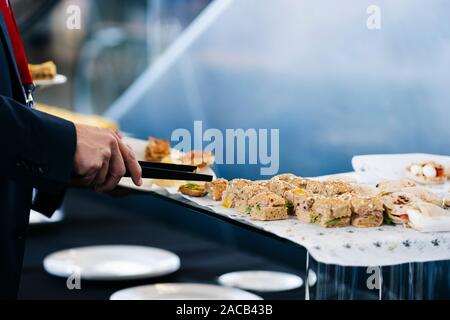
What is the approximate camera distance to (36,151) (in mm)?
1272

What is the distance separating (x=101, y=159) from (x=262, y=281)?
3.08ft

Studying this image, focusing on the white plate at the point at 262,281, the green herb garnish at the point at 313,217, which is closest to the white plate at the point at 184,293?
the white plate at the point at 262,281

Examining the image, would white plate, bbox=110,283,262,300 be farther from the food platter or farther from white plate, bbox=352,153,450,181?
the food platter

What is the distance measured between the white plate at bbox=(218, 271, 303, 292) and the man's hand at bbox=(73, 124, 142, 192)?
0.80m

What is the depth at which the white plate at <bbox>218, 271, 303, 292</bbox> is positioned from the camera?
207 cm

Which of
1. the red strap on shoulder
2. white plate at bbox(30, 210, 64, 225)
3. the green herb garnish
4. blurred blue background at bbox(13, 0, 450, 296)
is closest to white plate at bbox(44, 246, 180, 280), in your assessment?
blurred blue background at bbox(13, 0, 450, 296)

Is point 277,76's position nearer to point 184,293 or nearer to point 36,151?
point 184,293

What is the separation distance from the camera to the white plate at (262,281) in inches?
81.4

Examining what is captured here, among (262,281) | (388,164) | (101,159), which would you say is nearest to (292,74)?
(262,281)

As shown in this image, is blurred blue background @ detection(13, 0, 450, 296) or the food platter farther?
blurred blue background @ detection(13, 0, 450, 296)

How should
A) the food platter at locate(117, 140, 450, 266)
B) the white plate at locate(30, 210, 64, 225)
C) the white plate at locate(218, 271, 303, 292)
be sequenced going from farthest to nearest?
the white plate at locate(30, 210, 64, 225), the white plate at locate(218, 271, 303, 292), the food platter at locate(117, 140, 450, 266)

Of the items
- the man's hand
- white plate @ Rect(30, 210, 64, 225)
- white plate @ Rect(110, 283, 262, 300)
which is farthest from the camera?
white plate @ Rect(30, 210, 64, 225)

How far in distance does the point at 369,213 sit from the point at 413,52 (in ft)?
2.93
